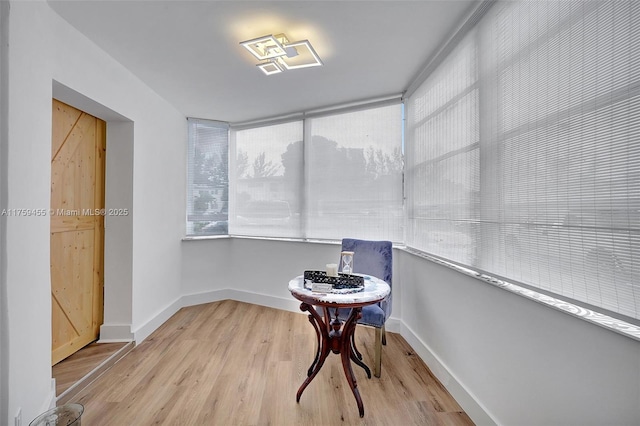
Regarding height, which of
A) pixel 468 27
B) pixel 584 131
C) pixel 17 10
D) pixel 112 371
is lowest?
pixel 112 371

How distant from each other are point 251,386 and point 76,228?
2036 mm

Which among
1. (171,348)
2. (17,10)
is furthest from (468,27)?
(171,348)

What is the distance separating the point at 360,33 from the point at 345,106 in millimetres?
1350

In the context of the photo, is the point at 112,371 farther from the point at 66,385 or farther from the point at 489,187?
the point at 489,187

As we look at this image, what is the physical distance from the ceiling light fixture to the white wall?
1.24 metres

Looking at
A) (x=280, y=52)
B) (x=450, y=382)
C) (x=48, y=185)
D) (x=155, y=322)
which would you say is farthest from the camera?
(x=155, y=322)

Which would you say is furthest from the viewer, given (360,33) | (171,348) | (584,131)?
(171,348)

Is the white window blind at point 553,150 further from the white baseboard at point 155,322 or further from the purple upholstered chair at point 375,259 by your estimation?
the white baseboard at point 155,322

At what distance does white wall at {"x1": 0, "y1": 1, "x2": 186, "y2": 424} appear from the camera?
1423 mm

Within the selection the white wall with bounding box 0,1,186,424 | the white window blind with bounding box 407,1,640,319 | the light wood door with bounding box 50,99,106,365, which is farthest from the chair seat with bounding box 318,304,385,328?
the light wood door with bounding box 50,99,106,365

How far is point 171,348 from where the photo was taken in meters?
2.72

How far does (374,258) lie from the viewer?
272cm

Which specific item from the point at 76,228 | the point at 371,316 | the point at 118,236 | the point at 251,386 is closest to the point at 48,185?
the point at 76,228

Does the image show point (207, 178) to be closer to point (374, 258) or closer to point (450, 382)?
point (374, 258)
